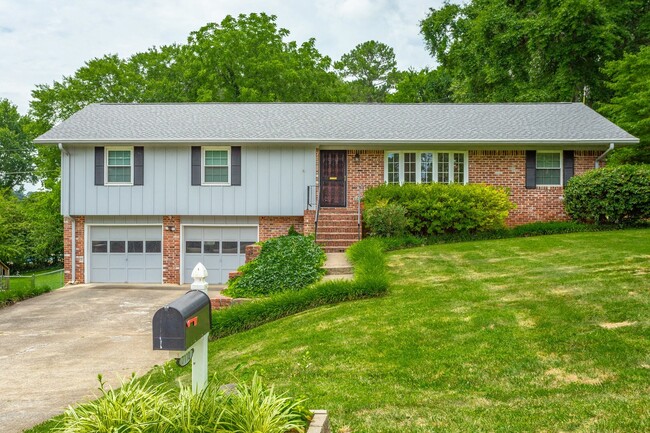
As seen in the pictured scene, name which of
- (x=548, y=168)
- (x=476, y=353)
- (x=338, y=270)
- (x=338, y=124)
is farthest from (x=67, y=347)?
(x=548, y=168)

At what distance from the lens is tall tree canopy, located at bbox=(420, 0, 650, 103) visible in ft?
73.8

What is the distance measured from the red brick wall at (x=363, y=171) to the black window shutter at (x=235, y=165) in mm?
3602

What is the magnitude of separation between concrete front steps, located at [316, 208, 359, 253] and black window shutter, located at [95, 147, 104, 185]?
7.44m

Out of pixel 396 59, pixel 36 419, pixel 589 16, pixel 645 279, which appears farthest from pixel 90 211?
pixel 396 59

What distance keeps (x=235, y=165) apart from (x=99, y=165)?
450 centimetres

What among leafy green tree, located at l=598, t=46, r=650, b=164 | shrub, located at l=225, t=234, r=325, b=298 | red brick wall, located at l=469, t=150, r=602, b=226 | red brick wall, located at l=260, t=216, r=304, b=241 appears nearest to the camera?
shrub, located at l=225, t=234, r=325, b=298

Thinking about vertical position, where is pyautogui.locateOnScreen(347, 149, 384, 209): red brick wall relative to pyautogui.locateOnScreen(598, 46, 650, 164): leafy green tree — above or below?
below

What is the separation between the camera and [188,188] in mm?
18031

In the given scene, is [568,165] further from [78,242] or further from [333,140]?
[78,242]

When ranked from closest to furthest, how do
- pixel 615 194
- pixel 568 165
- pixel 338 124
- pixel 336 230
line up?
pixel 615 194 → pixel 336 230 → pixel 568 165 → pixel 338 124

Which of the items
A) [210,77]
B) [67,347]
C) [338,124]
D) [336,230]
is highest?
[210,77]

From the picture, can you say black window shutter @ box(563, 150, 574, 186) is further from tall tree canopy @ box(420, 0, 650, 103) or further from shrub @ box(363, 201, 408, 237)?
tall tree canopy @ box(420, 0, 650, 103)

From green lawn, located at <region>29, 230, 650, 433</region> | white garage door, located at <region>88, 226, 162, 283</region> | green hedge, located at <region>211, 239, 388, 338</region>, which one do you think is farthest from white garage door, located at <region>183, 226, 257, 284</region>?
green lawn, located at <region>29, 230, 650, 433</region>

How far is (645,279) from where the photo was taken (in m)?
8.39
